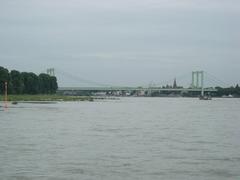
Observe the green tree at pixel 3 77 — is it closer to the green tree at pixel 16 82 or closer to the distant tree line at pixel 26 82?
the distant tree line at pixel 26 82

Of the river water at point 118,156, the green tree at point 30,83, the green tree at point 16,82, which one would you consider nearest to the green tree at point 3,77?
the green tree at point 16,82

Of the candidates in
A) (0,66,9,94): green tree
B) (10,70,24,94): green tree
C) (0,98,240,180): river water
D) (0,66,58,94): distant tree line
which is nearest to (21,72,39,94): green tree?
(0,66,58,94): distant tree line

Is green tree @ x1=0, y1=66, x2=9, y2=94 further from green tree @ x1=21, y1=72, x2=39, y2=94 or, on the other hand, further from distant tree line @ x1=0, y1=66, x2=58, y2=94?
green tree @ x1=21, y1=72, x2=39, y2=94

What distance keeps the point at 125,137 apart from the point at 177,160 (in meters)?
9.86

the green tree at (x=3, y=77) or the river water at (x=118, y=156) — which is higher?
the green tree at (x=3, y=77)

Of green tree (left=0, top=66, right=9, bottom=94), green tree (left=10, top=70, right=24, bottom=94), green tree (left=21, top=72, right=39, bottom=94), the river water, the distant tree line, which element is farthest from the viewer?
green tree (left=21, top=72, right=39, bottom=94)

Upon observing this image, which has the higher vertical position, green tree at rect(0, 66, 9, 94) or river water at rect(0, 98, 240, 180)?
green tree at rect(0, 66, 9, 94)

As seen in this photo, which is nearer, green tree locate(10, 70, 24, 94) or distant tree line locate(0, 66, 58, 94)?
distant tree line locate(0, 66, 58, 94)

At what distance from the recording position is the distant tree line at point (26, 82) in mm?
122625

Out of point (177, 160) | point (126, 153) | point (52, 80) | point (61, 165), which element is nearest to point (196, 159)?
point (177, 160)

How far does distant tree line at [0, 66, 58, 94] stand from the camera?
123 m

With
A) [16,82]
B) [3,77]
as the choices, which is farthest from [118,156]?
[16,82]

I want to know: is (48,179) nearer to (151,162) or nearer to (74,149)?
(151,162)

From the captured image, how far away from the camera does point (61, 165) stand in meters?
19.5
